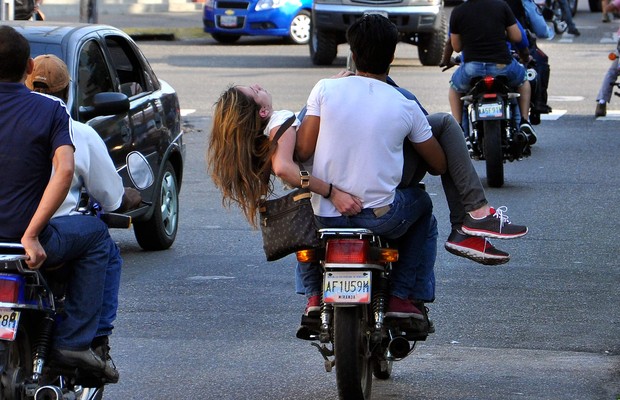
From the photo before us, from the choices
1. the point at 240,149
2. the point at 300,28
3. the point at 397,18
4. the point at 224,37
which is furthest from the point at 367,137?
the point at 224,37

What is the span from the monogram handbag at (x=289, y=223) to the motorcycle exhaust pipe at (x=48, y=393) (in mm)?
1183

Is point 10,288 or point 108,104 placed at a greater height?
point 10,288

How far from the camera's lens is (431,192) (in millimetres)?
12688

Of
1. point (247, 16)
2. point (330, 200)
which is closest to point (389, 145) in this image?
point (330, 200)

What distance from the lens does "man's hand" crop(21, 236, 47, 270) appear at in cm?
504

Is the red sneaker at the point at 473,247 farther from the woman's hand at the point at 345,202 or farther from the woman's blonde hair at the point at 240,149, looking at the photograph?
the woman's blonde hair at the point at 240,149

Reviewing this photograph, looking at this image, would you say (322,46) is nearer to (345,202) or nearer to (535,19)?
(535,19)

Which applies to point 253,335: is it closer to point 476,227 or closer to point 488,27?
point 476,227

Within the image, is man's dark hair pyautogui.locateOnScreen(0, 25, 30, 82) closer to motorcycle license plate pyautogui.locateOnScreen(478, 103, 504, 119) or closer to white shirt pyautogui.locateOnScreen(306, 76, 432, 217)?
white shirt pyautogui.locateOnScreen(306, 76, 432, 217)

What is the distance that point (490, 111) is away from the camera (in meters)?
12.4

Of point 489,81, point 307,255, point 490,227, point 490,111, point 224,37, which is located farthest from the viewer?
point 224,37

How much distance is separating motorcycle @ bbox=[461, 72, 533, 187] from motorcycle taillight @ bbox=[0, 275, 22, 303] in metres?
7.84

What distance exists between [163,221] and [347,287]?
15.0ft

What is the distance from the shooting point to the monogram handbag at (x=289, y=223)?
19.2ft
